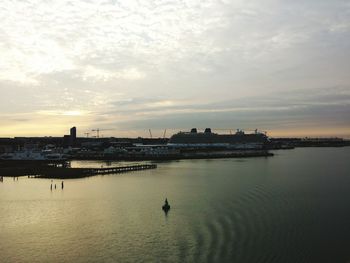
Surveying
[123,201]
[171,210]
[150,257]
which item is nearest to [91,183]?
[123,201]

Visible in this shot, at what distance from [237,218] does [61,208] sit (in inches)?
431

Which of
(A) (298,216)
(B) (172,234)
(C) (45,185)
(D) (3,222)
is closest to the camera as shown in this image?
(B) (172,234)

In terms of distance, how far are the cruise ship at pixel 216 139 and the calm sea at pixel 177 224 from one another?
9607 cm

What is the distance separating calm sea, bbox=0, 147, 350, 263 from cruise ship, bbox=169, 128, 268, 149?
315ft

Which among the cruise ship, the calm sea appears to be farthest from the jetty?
the cruise ship

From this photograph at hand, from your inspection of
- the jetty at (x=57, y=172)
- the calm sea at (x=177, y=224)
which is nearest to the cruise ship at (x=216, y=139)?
the jetty at (x=57, y=172)

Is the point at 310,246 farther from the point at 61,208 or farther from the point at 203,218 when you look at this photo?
the point at 61,208

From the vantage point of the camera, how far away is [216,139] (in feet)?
444

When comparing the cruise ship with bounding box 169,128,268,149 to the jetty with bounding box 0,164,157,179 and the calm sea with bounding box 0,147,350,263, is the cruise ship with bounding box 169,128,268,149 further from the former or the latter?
the calm sea with bounding box 0,147,350,263

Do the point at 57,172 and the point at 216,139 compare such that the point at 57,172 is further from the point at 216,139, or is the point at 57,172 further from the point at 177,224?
the point at 216,139

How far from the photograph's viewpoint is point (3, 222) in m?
21.6

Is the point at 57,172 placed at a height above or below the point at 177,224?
above

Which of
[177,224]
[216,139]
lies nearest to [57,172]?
[177,224]

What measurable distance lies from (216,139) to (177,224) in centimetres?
11521
